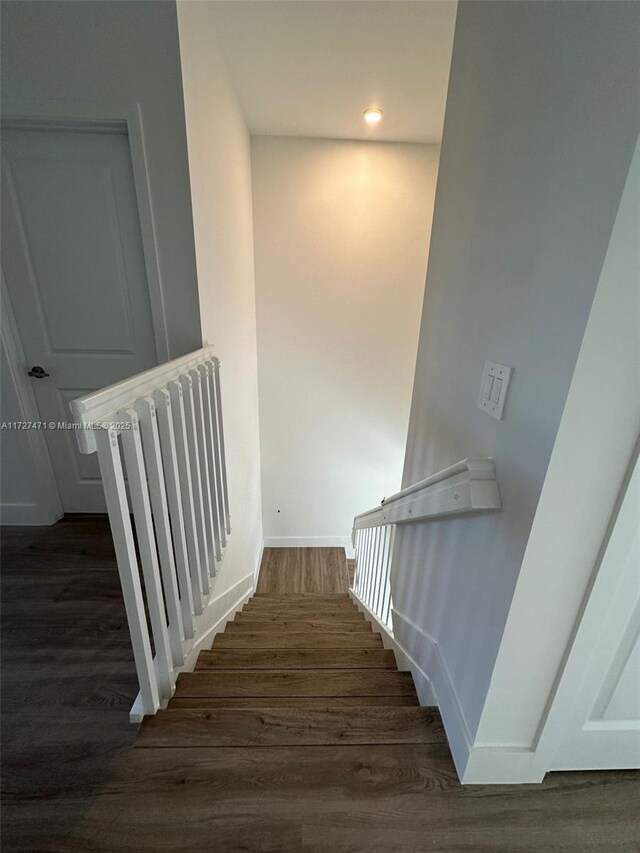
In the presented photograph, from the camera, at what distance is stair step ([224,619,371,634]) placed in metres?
1.86

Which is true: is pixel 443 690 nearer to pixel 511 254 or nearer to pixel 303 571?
pixel 511 254

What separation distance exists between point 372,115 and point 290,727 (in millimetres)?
3243

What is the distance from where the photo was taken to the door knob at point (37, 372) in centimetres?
176

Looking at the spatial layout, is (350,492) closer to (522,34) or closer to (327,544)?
(327,544)

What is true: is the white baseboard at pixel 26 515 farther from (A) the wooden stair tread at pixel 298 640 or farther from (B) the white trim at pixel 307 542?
(B) the white trim at pixel 307 542

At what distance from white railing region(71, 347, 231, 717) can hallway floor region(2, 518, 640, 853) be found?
18 cm

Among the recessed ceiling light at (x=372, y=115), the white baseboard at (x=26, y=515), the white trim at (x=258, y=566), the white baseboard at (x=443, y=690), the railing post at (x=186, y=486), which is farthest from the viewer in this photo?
the white trim at (x=258, y=566)

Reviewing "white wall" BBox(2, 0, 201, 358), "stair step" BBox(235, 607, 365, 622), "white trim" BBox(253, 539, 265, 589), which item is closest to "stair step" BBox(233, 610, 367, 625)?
"stair step" BBox(235, 607, 365, 622)

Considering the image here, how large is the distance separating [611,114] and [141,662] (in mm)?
1591

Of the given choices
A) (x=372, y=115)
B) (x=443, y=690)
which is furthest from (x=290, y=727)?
(x=372, y=115)

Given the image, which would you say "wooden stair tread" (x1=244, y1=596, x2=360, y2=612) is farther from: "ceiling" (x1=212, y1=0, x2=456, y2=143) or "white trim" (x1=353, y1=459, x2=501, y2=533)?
"ceiling" (x1=212, y1=0, x2=456, y2=143)

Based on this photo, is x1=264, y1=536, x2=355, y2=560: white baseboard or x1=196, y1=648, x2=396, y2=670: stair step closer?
x1=196, y1=648, x2=396, y2=670: stair step

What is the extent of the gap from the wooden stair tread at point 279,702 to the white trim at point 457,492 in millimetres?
654

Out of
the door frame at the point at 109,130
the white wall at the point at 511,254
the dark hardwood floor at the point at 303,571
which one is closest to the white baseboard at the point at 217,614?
the dark hardwood floor at the point at 303,571
